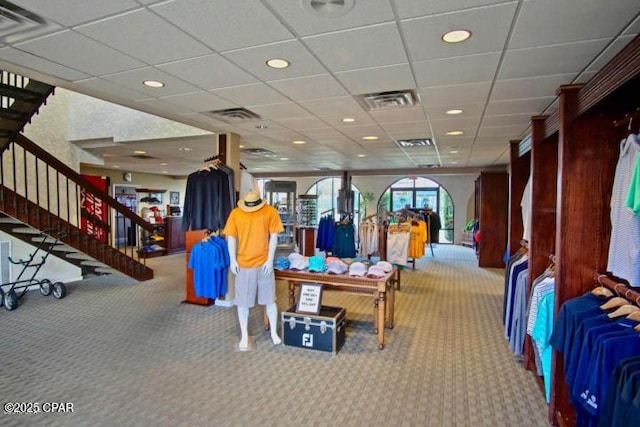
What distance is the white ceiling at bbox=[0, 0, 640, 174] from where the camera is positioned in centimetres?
192

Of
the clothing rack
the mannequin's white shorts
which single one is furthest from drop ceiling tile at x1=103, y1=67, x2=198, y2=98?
the clothing rack

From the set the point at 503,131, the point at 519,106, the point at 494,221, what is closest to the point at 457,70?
the point at 519,106

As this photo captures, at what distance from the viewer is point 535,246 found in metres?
3.12

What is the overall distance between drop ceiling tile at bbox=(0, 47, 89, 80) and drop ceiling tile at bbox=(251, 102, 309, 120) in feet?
5.41

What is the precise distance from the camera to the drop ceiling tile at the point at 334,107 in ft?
11.9

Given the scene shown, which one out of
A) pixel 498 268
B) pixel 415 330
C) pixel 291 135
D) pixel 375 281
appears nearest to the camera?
pixel 375 281

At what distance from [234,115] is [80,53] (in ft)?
6.11

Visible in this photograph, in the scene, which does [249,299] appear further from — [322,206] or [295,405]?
[322,206]

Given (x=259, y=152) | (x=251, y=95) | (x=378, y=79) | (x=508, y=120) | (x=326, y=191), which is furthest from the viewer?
(x=326, y=191)

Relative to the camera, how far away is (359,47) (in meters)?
2.37

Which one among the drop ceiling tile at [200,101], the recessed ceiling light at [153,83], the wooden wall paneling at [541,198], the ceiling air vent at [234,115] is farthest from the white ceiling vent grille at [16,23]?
the wooden wall paneling at [541,198]

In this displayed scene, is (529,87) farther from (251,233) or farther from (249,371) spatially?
(249,371)

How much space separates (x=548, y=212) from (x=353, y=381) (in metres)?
2.25

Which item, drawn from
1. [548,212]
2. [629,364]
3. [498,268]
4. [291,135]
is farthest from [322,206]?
[629,364]
